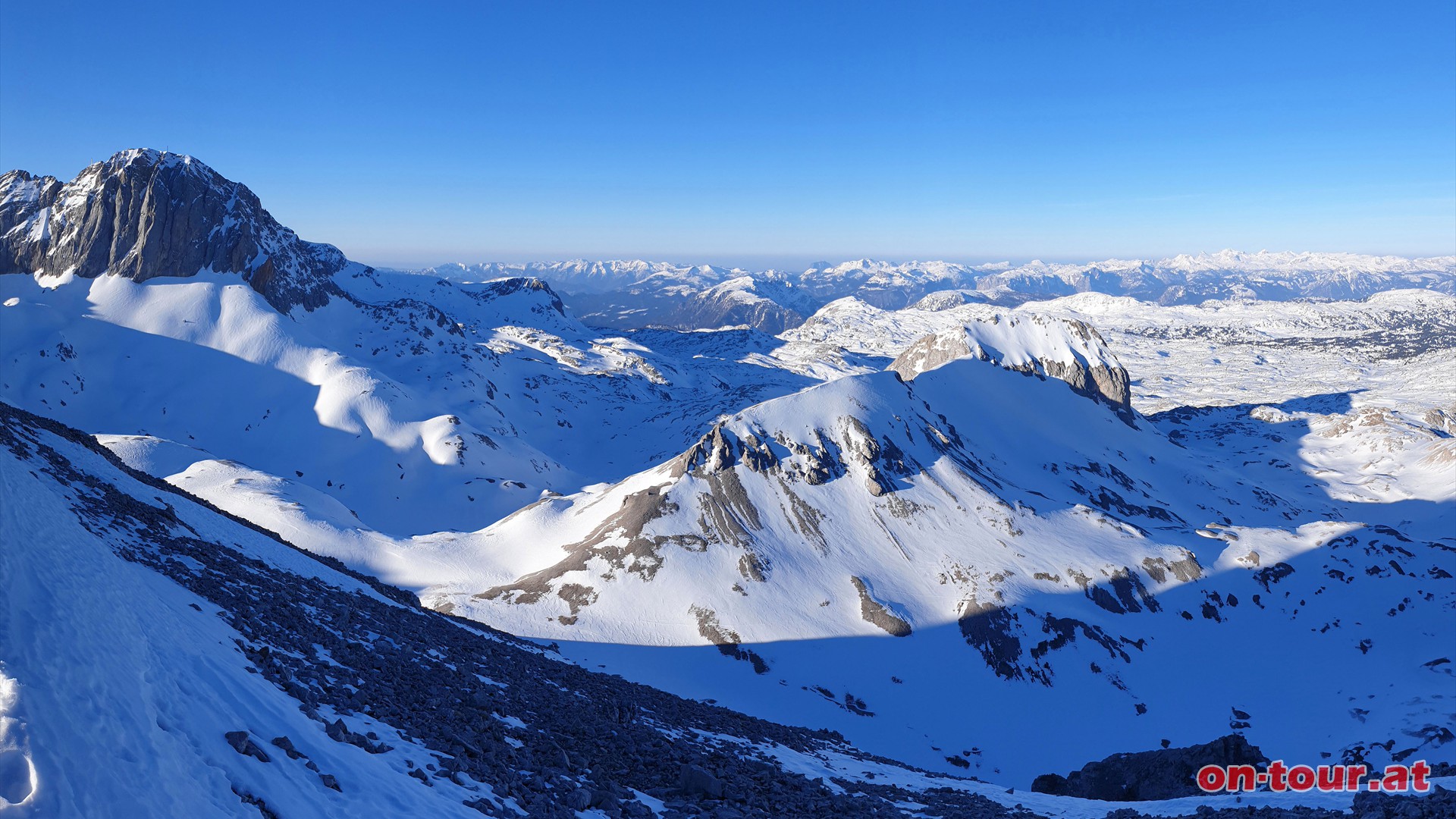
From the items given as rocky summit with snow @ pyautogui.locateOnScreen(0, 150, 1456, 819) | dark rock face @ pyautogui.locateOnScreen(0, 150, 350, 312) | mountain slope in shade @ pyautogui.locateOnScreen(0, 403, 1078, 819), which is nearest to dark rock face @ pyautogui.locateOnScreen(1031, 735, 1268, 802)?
rocky summit with snow @ pyautogui.locateOnScreen(0, 150, 1456, 819)

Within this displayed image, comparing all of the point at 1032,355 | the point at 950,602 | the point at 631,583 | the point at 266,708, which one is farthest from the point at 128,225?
the point at 1032,355

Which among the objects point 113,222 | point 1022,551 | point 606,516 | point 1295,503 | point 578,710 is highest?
point 113,222

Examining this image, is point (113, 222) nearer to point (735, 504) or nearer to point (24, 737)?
point (735, 504)

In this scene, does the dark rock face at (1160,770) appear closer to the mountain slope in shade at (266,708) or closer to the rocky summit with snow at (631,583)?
the rocky summit with snow at (631,583)

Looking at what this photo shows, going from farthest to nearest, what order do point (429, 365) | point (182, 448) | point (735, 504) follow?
point (429, 365), point (182, 448), point (735, 504)

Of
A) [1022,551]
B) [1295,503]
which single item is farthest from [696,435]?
[1295,503]

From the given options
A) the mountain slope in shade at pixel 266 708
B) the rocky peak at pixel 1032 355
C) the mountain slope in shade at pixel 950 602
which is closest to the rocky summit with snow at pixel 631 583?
the mountain slope in shade at pixel 266 708

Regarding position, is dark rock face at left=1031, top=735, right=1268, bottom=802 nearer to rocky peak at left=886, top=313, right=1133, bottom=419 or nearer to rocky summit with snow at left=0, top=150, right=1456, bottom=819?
rocky summit with snow at left=0, top=150, right=1456, bottom=819
